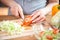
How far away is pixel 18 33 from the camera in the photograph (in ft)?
2.97

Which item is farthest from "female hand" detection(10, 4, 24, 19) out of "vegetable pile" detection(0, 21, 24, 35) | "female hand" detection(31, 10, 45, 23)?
"vegetable pile" detection(0, 21, 24, 35)

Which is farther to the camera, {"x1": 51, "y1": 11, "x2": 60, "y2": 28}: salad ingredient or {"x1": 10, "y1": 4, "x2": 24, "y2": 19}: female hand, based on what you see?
{"x1": 10, "y1": 4, "x2": 24, "y2": 19}: female hand

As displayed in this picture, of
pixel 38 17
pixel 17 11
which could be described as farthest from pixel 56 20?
pixel 17 11

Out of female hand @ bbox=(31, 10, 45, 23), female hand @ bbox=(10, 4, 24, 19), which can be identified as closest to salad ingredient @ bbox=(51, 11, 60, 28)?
female hand @ bbox=(31, 10, 45, 23)

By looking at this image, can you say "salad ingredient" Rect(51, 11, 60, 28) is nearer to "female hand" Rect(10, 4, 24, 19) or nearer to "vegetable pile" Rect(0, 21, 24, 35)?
"vegetable pile" Rect(0, 21, 24, 35)

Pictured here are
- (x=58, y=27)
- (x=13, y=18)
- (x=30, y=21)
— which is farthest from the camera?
(x=13, y=18)

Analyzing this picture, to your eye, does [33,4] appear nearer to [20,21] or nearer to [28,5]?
[28,5]

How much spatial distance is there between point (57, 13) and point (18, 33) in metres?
0.21

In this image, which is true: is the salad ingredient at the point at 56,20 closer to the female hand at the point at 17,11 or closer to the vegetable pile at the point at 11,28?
the vegetable pile at the point at 11,28

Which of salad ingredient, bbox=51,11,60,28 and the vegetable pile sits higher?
salad ingredient, bbox=51,11,60,28

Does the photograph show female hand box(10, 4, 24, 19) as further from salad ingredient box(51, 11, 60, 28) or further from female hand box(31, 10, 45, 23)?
salad ingredient box(51, 11, 60, 28)

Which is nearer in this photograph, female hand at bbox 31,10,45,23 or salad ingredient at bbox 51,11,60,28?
salad ingredient at bbox 51,11,60,28

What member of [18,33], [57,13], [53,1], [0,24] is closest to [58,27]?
[57,13]

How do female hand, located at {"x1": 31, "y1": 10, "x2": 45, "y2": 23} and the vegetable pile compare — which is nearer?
the vegetable pile
